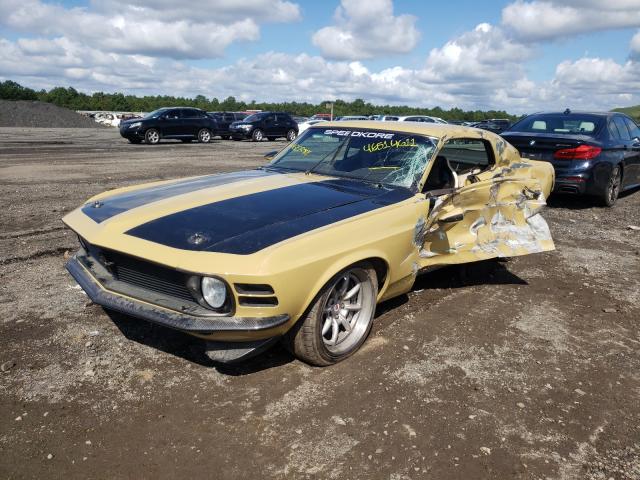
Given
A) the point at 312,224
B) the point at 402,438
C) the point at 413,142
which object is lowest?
the point at 402,438

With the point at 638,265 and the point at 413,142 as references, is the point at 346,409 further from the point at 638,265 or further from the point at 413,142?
the point at 638,265

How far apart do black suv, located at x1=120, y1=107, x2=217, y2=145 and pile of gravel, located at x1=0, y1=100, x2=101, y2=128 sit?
70.7 ft

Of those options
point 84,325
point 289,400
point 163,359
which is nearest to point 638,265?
point 289,400

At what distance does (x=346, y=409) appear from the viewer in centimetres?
288

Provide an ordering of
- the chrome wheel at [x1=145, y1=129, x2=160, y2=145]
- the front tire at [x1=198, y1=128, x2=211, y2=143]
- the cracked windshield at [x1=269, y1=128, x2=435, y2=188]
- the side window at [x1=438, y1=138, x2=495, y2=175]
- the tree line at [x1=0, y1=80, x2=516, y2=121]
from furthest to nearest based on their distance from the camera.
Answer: the tree line at [x1=0, y1=80, x2=516, y2=121] → the front tire at [x1=198, y1=128, x2=211, y2=143] → the chrome wheel at [x1=145, y1=129, x2=160, y2=145] → the side window at [x1=438, y1=138, x2=495, y2=175] → the cracked windshield at [x1=269, y1=128, x2=435, y2=188]

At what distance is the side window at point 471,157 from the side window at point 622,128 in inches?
205

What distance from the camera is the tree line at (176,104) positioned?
197 feet

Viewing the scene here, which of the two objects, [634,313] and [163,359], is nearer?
[163,359]

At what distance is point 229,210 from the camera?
11.0ft

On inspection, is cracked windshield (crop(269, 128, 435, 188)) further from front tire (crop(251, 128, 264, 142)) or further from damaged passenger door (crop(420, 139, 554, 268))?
front tire (crop(251, 128, 264, 142))

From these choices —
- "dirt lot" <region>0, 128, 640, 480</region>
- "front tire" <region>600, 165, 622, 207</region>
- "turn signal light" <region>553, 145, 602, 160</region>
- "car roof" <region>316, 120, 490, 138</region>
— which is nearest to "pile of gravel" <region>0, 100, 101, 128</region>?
"dirt lot" <region>0, 128, 640, 480</region>

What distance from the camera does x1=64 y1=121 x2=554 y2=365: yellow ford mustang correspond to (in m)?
2.78

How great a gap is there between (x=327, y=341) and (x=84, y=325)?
71.9 inches

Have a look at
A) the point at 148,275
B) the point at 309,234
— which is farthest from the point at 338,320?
the point at 148,275
